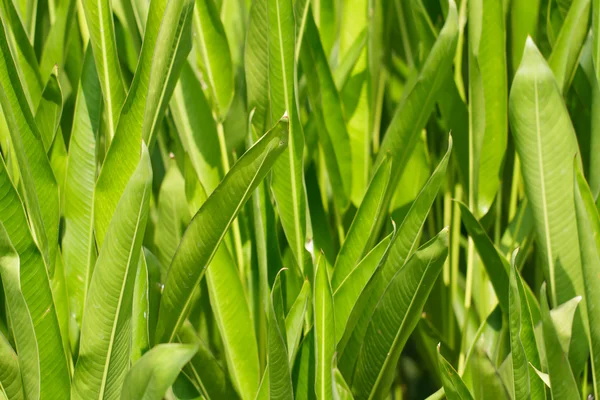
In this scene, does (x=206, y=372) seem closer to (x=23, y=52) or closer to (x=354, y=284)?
(x=354, y=284)

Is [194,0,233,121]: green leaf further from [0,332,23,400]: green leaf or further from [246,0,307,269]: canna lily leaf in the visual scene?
[0,332,23,400]: green leaf

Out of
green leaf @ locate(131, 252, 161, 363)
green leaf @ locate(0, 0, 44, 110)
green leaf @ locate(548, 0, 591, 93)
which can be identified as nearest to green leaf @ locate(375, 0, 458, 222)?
green leaf @ locate(548, 0, 591, 93)

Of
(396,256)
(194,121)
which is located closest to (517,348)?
(396,256)

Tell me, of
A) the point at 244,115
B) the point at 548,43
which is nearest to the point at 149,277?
the point at 244,115

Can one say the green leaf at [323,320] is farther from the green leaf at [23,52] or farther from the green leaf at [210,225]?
the green leaf at [23,52]

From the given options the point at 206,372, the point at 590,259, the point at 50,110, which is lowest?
the point at 206,372

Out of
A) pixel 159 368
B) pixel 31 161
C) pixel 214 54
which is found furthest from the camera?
pixel 214 54
